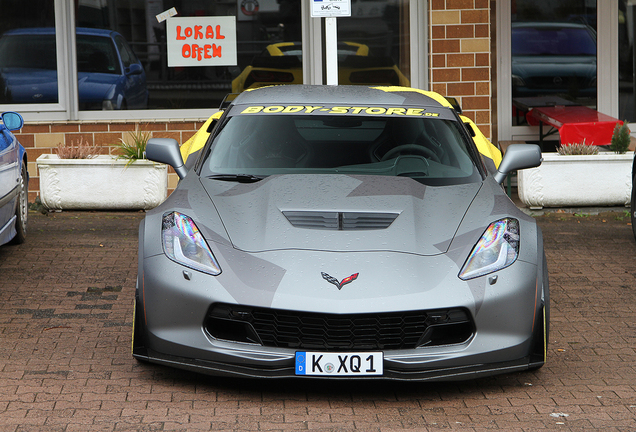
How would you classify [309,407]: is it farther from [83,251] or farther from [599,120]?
[599,120]

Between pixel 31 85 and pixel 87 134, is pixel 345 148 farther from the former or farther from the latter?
pixel 31 85

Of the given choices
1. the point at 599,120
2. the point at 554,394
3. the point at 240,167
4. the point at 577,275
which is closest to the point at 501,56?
the point at 599,120

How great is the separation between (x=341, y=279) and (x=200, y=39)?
282 inches

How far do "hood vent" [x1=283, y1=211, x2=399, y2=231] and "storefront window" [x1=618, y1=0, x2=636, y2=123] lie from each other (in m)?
7.96

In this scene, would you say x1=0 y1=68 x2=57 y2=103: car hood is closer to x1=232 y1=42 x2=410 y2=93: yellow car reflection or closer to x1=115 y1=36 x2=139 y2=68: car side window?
x1=115 y1=36 x2=139 y2=68: car side window

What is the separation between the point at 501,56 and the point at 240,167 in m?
7.03

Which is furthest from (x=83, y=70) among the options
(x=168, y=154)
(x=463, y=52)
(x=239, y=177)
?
(x=239, y=177)

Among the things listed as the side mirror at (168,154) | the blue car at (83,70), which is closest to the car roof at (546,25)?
the blue car at (83,70)

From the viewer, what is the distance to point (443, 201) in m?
4.66

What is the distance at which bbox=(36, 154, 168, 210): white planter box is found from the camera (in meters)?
9.55

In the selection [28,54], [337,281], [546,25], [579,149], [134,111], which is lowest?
[337,281]

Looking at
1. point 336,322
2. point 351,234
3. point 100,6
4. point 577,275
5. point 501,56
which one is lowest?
point 577,275

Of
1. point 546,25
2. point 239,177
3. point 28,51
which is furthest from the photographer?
point 546,25

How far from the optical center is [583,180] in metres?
9.48
